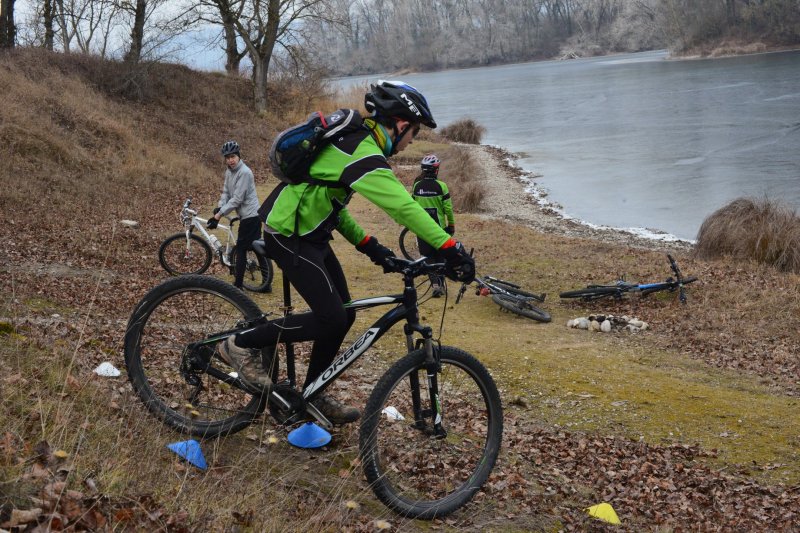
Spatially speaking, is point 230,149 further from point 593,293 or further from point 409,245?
point 409,245

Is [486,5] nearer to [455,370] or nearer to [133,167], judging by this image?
[133,167]

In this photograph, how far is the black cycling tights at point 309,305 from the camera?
14.9 feet

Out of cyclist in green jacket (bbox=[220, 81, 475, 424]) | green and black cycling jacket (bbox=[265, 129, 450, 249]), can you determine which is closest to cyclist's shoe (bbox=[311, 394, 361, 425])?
cyclist in green jacket (bbox=[220, 81, 475, 424])

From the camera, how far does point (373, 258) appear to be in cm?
489

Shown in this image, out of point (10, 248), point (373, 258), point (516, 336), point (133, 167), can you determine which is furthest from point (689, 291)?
point (133, 167)

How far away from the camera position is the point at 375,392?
14.2 ft

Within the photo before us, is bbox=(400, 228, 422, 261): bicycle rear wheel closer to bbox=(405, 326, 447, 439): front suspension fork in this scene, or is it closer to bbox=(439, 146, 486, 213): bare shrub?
bbox=(439, 146, 486, 213): bare shrub

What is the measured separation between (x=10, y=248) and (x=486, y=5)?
174 meters

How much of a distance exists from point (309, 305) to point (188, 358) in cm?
99

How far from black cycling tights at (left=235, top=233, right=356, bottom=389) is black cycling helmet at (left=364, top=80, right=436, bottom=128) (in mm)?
864

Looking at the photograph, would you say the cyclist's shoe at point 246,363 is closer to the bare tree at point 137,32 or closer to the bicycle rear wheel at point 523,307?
the bicycle rear wheel at point 523,307

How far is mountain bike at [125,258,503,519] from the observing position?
445 centimetres

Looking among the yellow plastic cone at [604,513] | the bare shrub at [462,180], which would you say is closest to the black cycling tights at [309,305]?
the yellow plastic cone at [604,513]

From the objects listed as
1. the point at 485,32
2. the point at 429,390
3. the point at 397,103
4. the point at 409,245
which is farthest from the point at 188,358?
the point at 485,32
